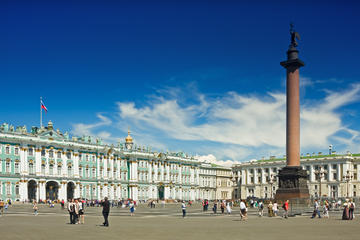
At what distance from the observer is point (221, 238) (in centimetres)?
1989

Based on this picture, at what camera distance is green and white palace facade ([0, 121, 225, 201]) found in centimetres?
7831

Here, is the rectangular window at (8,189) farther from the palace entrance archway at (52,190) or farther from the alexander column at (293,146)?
the alexander column at (293,146)

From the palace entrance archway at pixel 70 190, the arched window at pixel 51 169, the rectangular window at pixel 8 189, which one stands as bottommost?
the palace entrance archway at pixel 70 190

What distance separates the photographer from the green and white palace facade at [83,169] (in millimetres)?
78312

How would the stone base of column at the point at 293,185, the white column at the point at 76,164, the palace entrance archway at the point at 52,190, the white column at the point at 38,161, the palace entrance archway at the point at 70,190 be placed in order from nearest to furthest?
the stone base of column at the point at 293,185 → the white column at the point at 38,161 → the palace entrance archway at the point at 52,190 → the palace entrance archway at the point at 70,190 → the white column at the point at 76,164

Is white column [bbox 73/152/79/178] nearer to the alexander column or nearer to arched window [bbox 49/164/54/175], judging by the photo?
arched window [bbox 49/164/54/175]

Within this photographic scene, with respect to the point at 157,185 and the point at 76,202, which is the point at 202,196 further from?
the point at 76,202

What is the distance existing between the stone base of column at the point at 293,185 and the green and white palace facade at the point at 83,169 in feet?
149

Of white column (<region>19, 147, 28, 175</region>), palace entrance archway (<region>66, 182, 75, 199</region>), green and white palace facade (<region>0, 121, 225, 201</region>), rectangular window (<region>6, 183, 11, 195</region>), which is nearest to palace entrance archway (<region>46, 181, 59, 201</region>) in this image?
green and white palace facade (<region>0, 121, 225, 201</region>)

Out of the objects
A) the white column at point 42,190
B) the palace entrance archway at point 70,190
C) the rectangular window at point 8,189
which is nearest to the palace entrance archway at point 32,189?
the white column at point 42,190

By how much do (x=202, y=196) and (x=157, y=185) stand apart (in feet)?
79.3

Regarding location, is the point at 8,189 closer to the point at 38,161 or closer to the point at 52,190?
the point at 38,161

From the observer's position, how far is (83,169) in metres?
90.4

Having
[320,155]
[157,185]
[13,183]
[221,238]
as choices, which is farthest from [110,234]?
[320,155]
